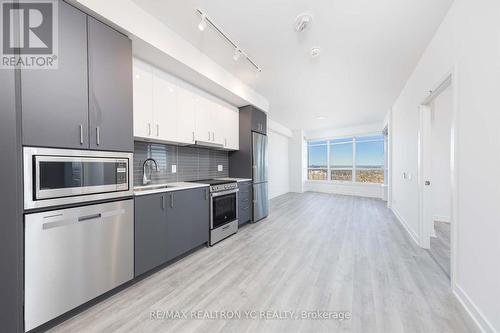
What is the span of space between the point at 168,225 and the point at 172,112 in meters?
1.50

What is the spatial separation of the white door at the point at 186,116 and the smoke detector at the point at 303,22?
171 cm

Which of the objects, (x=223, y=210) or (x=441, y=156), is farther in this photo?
(x=441, y=156)

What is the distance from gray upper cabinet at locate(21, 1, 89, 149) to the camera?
131cm

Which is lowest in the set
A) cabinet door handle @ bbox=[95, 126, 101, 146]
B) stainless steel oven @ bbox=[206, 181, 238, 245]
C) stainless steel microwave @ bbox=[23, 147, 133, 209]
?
stainless steel oven @ bbox=[206, 181, 238, 245]

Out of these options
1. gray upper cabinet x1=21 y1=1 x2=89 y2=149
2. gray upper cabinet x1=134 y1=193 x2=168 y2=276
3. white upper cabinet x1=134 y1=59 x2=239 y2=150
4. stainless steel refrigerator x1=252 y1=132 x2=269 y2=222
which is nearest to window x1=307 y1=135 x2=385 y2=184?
stainless steel refrigerator x1=252 y1=132 x2=269 y2=222

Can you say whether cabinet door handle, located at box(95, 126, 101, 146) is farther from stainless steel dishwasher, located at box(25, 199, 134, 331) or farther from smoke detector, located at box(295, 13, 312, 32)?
smoke detector, located at box(295, 13, 312, 32)

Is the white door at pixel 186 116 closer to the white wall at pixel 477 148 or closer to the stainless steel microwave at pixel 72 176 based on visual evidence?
the stainless steel microwave at pixel 72 176


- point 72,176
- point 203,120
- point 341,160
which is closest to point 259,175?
point 203,120

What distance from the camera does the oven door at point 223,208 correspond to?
2.89m

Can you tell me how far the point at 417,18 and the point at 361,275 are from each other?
289 cm

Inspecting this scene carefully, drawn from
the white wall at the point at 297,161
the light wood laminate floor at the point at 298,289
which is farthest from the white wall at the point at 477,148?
the white wall at the point at 297,161

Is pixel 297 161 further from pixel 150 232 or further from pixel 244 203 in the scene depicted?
pixel 150 232

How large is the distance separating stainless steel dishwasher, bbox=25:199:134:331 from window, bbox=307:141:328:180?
8.06 m

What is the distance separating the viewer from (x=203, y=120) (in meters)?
3.07
